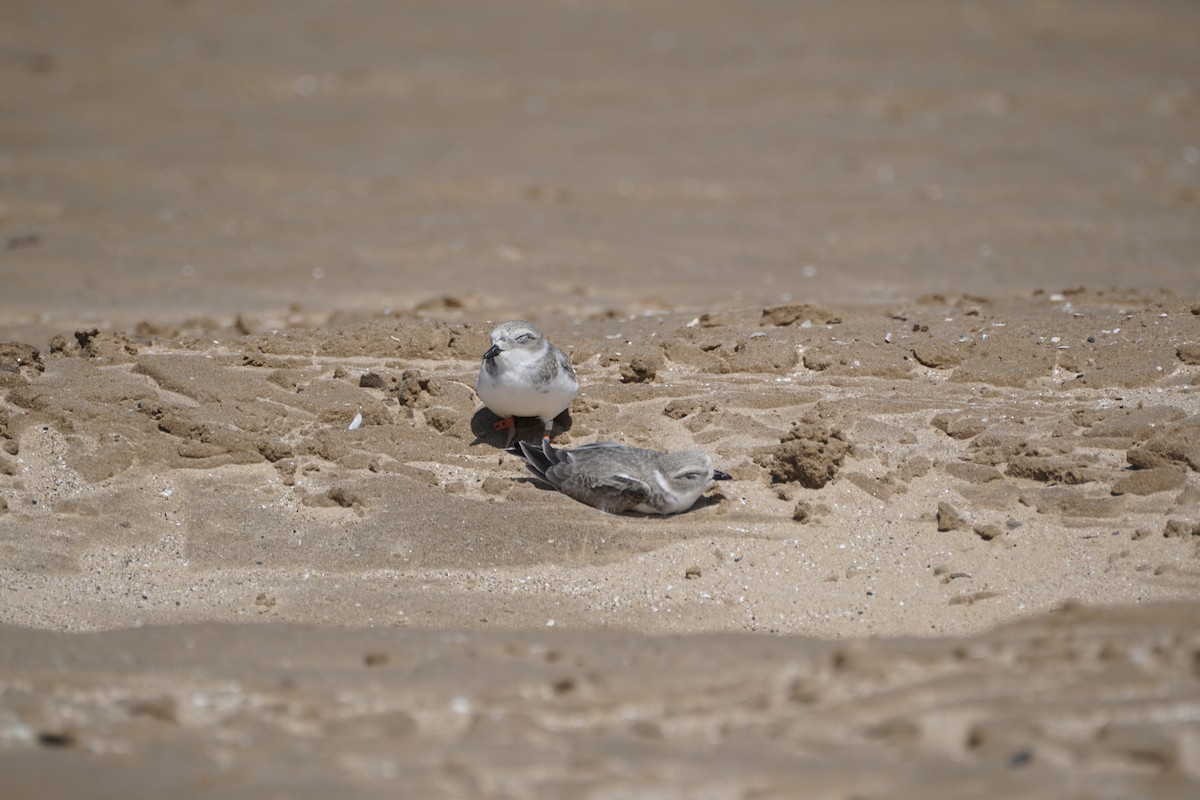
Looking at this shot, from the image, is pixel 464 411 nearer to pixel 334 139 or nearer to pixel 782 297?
pixel 782 297

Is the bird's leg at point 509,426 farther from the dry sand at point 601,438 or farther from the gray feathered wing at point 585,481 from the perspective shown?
the gray feathered wing at point 585,481

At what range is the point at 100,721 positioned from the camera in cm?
407

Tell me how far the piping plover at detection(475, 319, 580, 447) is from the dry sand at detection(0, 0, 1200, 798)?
0.40 m

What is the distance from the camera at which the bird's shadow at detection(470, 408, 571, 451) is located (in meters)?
6.74

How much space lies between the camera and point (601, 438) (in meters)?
6.75

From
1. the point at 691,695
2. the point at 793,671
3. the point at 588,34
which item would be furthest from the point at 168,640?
the point at 588,34

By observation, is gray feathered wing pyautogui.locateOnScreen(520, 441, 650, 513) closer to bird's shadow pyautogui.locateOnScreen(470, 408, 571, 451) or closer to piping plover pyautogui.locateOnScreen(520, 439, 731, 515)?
piping plover pyautogui.locateOnScreen(520, 439, 731, 515)

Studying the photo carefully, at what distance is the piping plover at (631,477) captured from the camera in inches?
234

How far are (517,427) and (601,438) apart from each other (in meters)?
0.48

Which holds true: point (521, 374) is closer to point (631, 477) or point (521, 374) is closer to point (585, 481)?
point (585, 481)

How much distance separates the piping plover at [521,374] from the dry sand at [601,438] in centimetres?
40

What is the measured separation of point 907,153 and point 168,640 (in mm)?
11716

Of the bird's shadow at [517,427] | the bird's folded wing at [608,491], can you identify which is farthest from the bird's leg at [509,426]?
the bird's folded wing at [608,491]

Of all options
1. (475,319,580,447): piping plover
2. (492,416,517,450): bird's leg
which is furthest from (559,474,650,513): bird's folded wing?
(492,416,517,450): bird's leg
